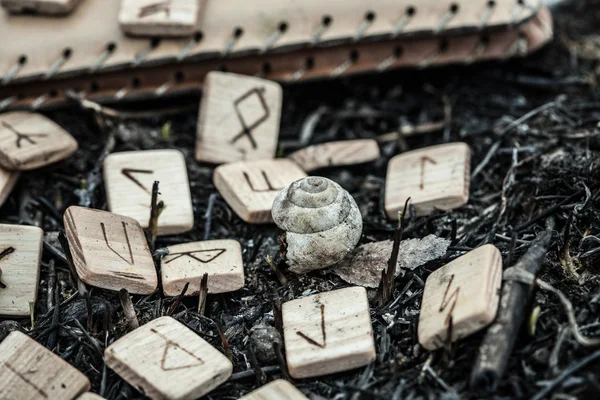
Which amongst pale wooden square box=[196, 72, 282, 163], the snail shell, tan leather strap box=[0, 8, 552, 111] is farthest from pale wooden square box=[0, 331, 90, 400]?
tan leather strap box=[0, 8, 552, 111]

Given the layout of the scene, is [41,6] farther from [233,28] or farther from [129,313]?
[129,313]

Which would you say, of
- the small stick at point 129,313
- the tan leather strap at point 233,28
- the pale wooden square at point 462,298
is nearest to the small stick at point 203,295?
the small stick at point 129,313

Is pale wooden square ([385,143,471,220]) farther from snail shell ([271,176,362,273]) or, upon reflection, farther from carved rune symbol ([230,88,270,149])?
carved rune symbol ([230,88,270,149])

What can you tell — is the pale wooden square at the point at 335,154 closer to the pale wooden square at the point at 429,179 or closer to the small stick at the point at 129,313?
the pale wooden square at the point at 429,179

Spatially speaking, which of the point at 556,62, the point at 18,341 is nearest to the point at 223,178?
the point at 18,341

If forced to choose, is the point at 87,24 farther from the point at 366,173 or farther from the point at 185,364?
the point at 185,364
